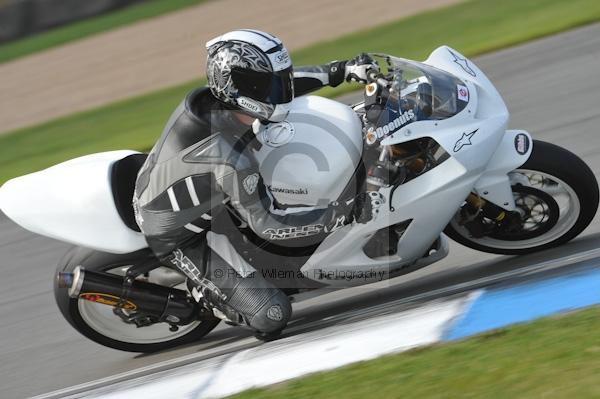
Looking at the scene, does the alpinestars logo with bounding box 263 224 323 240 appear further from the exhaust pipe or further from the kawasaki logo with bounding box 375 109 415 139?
the exhaust pipe

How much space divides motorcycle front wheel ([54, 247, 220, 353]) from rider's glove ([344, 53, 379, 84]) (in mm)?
1439

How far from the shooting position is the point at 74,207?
16.4ft

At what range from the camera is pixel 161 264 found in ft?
16.4

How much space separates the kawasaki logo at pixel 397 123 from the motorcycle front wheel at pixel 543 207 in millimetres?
631

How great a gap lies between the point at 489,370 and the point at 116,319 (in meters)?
2.34

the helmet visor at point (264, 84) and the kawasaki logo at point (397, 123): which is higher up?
the helmet visor at point (264, 84)

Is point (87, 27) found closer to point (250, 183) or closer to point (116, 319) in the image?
point (116, 319)

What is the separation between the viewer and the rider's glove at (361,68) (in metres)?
4.84

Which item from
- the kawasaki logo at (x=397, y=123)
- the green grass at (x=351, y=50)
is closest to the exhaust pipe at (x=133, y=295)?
the kawasaki logo at (x=397, y=123)

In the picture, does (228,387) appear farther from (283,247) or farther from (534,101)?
(534,101)

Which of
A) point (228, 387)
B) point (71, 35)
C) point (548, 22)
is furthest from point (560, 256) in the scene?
point (71, 35)

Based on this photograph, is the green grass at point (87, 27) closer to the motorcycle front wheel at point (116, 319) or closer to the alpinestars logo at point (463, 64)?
the motorcycle front wheel at point (116, 319)

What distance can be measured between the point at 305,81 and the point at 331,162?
722 mm

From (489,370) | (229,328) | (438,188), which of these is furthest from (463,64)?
(229,328)
